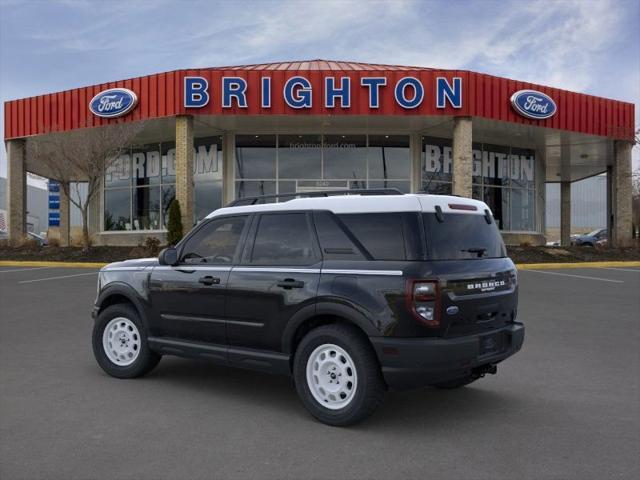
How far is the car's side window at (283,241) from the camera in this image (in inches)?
191

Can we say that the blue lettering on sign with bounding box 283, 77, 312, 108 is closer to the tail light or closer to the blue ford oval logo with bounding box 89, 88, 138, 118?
the blue ford oval logo with bounding box 89, 88, 138, 118

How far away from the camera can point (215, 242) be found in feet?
18.0

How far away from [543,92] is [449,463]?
70.0 feet

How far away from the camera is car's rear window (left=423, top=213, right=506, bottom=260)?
173 inches

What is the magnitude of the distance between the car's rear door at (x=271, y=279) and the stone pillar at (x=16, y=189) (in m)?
22.8

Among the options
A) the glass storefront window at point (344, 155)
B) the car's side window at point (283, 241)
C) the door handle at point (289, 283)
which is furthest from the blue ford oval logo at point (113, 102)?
the door handle at point (289, 283)

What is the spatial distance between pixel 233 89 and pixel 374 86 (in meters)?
4.88

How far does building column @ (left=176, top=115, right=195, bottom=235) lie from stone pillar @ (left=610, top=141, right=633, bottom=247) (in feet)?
57.9

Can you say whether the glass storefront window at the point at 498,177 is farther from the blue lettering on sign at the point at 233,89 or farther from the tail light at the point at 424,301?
the tail light at the point at 424,301

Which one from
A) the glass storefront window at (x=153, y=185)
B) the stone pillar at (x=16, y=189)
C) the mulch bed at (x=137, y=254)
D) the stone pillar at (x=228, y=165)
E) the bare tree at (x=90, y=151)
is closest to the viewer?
the mulch bed at (x=137, y=254)

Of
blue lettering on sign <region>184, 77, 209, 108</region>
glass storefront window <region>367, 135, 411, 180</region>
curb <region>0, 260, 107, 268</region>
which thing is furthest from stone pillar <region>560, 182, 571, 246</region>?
curb <region>0, 260, 107, 268</region>

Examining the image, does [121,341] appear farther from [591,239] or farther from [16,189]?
[591,239]

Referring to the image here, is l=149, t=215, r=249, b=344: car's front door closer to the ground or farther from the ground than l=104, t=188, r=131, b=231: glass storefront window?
closer to the ground

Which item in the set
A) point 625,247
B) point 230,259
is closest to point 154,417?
point 230,259
